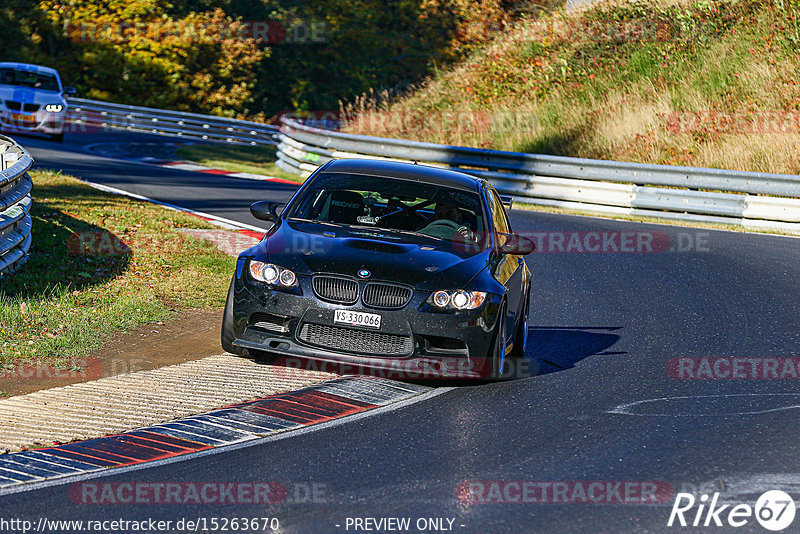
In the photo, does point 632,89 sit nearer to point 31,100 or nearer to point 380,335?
point 31,100

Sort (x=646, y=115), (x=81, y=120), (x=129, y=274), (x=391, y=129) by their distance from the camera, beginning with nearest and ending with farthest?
(x=129, y=274) → (x=646, y=115) → (x=391, y=129) → (x=81, y=120)

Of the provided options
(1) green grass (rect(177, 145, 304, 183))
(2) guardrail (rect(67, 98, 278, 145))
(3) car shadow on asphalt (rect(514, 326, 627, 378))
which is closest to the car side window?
(3) car shadow on asphalt (rect(514, 326, 627, 378))

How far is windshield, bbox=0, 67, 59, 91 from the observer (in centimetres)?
2680

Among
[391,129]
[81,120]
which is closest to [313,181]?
[391,129]

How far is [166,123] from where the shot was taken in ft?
114

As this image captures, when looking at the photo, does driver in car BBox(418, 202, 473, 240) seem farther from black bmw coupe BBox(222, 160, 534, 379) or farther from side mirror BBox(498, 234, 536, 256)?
side mirror BBox(498, 234, 536, 256)

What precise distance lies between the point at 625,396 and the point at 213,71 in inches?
1494

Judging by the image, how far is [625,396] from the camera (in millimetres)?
7969

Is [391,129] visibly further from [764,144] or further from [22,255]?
[22,255]

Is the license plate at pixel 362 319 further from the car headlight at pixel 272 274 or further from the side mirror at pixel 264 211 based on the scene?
the side mirror at pixel 264 211

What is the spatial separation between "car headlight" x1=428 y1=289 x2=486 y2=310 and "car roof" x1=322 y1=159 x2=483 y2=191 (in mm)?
1776

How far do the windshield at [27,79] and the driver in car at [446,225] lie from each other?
2035 centimetres

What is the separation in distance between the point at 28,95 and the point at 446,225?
20038 mm

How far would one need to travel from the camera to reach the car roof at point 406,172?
9.46m
